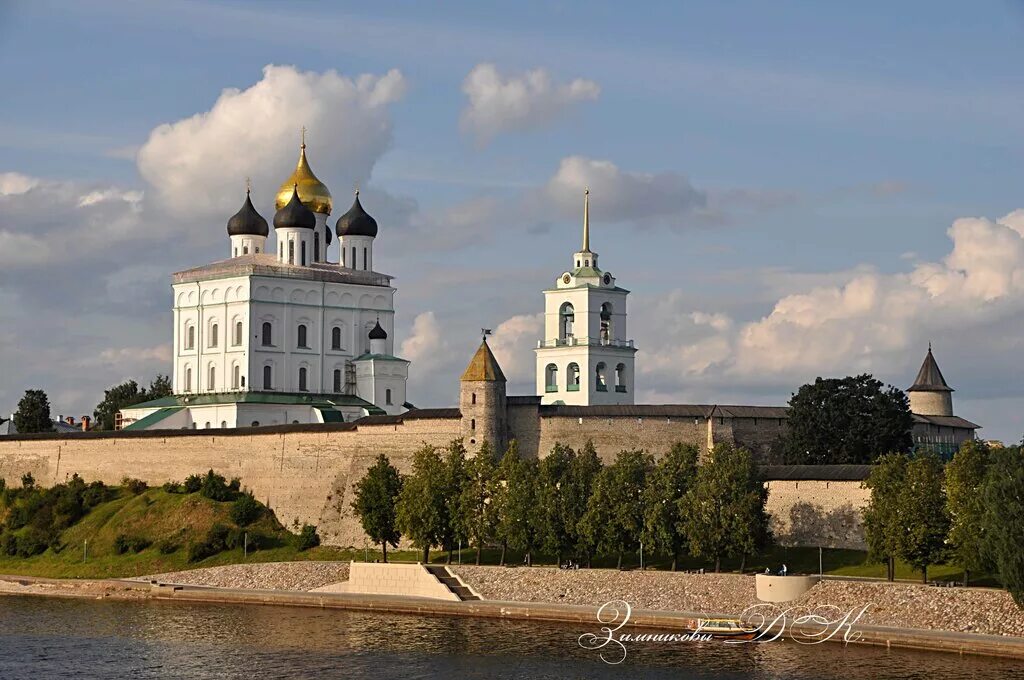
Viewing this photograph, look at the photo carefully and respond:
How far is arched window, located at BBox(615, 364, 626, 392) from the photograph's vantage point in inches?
2781

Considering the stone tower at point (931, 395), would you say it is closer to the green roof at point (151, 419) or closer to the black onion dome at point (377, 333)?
the black onion dome at point (377, 333)

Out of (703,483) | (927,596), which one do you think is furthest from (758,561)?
(927,596)

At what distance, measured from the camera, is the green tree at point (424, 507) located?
53.9m

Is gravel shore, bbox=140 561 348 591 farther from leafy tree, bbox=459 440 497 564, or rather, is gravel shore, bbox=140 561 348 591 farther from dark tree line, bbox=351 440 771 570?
leafy tree, bbox=459 440 497 564

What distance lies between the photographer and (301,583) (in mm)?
54781

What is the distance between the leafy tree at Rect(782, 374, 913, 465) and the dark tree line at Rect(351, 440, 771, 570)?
20.6ft

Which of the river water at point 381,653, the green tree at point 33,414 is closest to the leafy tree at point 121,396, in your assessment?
the green tree at point 33,414

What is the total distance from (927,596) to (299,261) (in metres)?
38.1

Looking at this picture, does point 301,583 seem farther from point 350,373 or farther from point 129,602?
point 350,373

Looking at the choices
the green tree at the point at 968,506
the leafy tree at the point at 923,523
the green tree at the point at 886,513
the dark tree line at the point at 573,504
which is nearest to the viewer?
the green tree at the point at 968,506

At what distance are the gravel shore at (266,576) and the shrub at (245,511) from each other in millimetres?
Result: 3251

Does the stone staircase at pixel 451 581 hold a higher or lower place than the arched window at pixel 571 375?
lower

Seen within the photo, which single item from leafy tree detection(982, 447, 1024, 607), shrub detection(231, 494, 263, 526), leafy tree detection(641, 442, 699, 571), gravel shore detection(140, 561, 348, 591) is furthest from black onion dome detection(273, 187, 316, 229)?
leafy tree detection(982, 447, 1024, 607)

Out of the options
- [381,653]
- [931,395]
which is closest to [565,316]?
[931,395]
